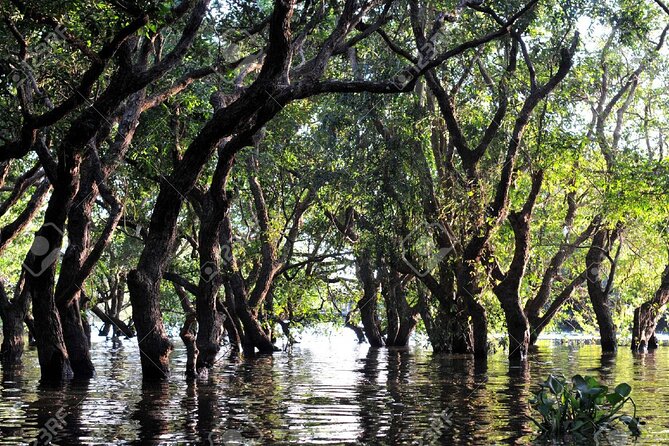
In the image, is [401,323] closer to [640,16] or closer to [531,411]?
[640,16]

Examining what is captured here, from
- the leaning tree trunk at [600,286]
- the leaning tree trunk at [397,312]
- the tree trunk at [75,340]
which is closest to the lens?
the tree trunk at [75,340]

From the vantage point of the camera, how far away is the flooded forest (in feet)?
43.0

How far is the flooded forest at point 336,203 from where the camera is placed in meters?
13.1

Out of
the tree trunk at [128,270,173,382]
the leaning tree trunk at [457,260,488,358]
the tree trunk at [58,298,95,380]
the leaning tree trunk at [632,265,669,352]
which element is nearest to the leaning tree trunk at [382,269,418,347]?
the leaning tree trunk at [632,265,669,352]

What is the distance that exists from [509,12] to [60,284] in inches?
456

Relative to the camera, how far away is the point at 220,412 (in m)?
13.2

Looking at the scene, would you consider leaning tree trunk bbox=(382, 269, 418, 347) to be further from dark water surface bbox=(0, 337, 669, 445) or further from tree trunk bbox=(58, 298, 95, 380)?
tree trunk bbox=(58, 298, 95, 380)

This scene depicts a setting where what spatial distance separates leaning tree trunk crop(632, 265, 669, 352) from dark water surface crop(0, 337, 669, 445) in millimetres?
13446
